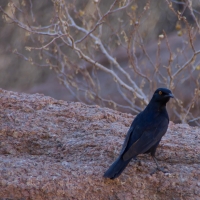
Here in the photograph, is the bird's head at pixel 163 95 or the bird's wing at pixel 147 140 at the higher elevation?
the bird's head at pixel 163 95

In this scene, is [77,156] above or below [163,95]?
below

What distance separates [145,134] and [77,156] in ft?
2.14

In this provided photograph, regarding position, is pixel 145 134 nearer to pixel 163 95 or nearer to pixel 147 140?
pixel 147 140

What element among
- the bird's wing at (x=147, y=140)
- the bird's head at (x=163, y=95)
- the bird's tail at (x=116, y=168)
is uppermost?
the bird's head at (x=163, y=95)

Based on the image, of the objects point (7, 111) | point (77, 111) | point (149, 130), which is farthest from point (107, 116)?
point (7, 111)

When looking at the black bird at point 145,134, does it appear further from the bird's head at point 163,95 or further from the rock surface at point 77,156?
the rock surface at point 77,156

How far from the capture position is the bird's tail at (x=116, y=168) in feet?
12.9

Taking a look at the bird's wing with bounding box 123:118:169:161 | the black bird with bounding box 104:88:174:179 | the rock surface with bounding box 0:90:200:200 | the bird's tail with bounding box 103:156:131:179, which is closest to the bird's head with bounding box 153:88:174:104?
the black bird with bounding box 104:88:174:179

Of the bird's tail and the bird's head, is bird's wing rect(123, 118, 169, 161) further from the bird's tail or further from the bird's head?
the bird's head

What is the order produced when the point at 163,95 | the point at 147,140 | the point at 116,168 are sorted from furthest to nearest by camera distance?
the point at 163,95 < the point at 147,140 < the point at 116,168

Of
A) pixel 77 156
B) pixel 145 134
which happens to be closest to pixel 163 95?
pixel 145 134

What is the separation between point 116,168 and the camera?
156 inches

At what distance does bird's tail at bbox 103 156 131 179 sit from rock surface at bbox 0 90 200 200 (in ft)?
0.26

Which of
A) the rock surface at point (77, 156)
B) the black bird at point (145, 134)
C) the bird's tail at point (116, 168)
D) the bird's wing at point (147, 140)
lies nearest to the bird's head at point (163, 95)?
the black bird at point (145, 134)
